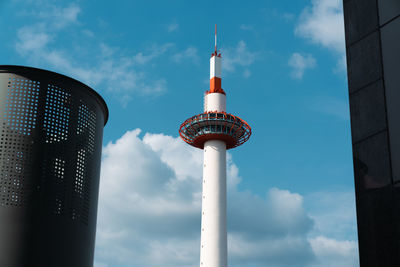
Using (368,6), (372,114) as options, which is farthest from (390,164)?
(368,6)

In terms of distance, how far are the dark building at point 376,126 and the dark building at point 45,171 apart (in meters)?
30.9

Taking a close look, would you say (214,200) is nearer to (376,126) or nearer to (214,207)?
(214,207)

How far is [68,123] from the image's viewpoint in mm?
47094

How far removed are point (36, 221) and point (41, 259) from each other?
3128 mm

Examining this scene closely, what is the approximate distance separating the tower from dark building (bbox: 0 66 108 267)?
3299 centimetres

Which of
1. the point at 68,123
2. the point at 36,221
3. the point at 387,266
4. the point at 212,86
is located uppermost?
the point at 212,86

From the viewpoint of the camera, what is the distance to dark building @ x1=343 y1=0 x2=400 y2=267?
18.0 meters

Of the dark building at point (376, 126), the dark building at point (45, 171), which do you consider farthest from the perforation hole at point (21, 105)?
the dark building at point (376, 126)

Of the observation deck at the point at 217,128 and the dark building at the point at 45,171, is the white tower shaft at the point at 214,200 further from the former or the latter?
the dark building at the point at 45,171

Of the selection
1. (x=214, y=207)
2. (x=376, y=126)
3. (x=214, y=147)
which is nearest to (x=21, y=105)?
(x=376, y=126)

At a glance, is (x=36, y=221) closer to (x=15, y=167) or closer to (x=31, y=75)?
(x=15, y=167)

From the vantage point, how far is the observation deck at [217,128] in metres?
86.8

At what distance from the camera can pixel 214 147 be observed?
284 ft

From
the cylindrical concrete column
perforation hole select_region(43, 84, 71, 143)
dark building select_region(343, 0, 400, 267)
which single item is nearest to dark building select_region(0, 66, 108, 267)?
perforation hole select_region(43, 84, 71, 143)
